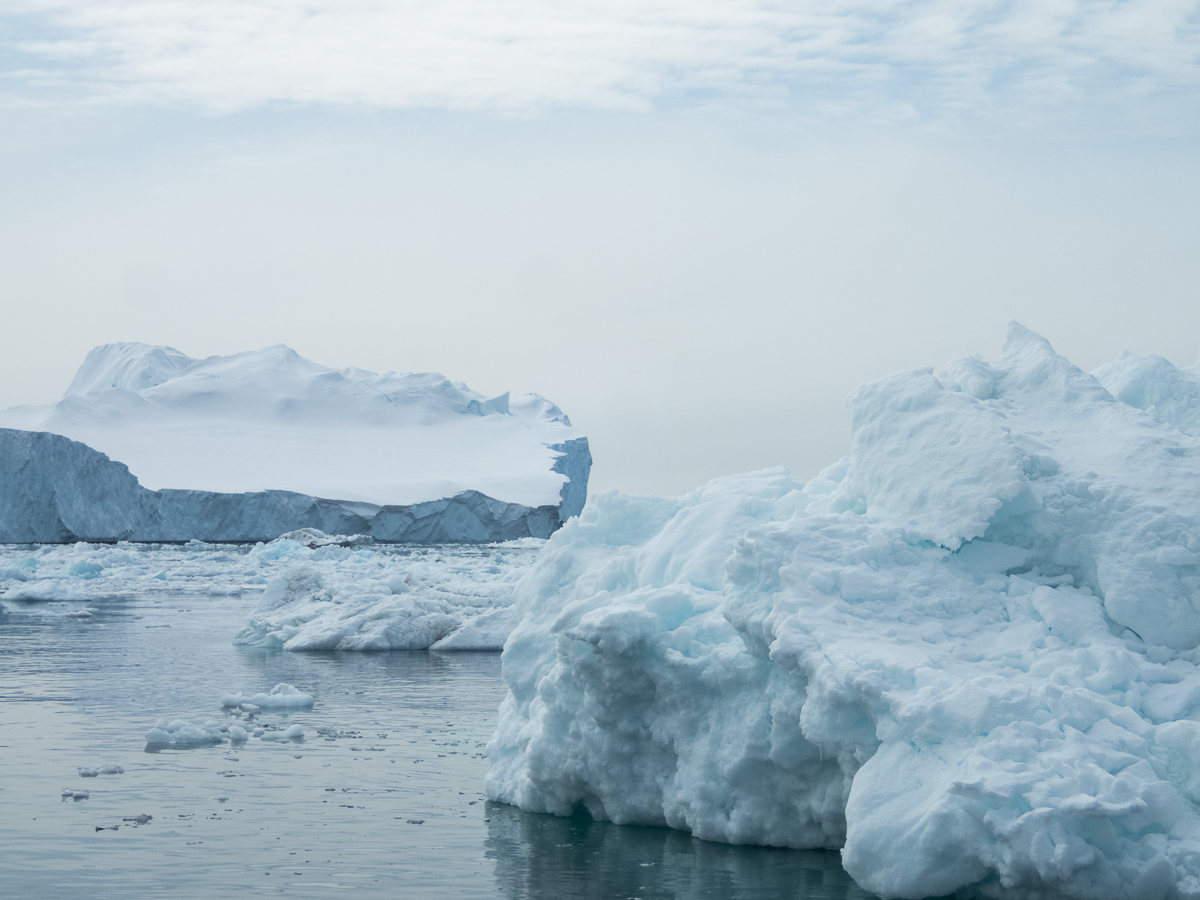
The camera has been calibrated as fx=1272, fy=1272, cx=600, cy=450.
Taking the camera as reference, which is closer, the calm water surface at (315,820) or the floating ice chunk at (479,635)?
the calm water surface at (315,820)

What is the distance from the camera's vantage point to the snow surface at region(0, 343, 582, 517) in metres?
66.2

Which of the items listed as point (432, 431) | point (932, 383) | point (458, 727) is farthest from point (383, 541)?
point (932, 383)

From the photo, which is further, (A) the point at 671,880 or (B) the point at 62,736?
(B) the point at 62,736

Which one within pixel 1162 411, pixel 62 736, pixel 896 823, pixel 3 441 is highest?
pixel 1162 411

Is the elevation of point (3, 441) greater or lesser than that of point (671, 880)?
lesser

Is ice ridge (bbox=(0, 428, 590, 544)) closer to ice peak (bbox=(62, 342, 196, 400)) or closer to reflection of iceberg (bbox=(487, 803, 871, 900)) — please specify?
ice peak (bbox=(62, 342, 196, 400))

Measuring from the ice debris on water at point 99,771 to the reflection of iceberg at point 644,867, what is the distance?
2.94 metres

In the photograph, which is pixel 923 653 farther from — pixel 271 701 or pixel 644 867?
pixel 271 701

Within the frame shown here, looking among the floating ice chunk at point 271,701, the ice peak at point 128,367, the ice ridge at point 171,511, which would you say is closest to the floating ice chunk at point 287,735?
the floating ice chunk at point 271,701

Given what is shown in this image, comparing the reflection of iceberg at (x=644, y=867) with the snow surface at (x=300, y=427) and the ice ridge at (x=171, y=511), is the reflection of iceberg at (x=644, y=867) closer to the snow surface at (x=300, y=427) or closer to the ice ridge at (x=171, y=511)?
the ice ridge at (x=171, y=511)

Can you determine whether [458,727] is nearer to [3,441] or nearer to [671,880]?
[671,880]

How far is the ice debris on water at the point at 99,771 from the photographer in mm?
8617

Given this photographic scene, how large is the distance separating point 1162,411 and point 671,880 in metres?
4.86

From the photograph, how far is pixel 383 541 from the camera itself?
6631 cm
